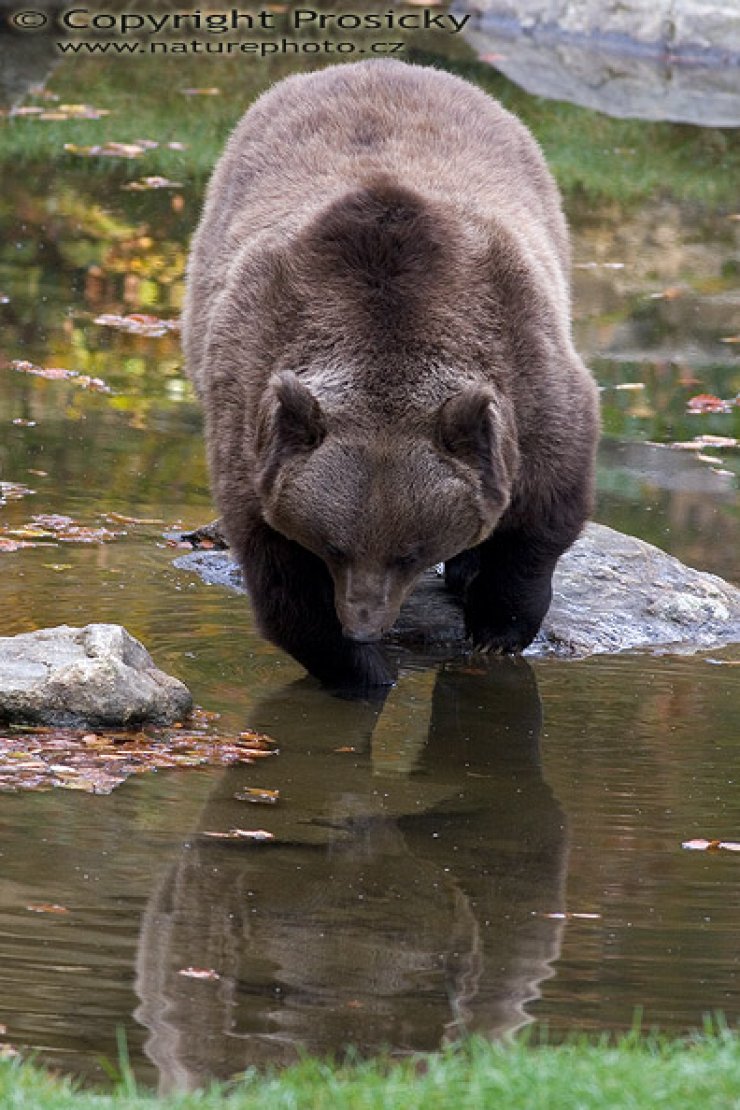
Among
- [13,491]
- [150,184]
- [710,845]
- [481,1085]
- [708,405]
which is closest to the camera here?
[481,1085]

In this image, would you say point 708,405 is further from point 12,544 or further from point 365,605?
point 365,605

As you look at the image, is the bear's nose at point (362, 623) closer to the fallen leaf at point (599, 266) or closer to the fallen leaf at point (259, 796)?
the fallen leaf at point (259, 796)

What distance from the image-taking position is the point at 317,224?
8023 mm

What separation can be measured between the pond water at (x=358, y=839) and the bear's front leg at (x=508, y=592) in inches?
5.8

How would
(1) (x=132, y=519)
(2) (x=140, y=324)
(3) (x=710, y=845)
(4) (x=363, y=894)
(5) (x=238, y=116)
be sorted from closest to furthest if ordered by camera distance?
(4) (x=363, y=894), (3) (x=710, y=845), (1) (x=132, y=519), (2) (x=140, y=324), (5) (x=238, y=116)

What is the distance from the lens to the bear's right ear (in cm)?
739

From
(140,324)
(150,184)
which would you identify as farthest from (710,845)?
(150,184)

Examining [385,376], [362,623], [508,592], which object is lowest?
[508,592]

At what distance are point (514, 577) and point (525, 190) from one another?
206 centimetres

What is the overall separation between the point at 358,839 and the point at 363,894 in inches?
20.5

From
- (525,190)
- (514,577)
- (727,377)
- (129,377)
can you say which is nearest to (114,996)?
(514,577)

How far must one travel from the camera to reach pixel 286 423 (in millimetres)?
7527

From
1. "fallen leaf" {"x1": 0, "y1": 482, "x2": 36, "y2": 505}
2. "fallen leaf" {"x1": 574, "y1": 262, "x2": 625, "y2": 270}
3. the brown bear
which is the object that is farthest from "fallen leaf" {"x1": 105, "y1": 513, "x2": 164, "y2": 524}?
"fallen leaf" {"x1": 574, "y1": 262, "x2": 625, "y2": 270}

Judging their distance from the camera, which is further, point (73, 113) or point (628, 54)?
point (628, 54)
